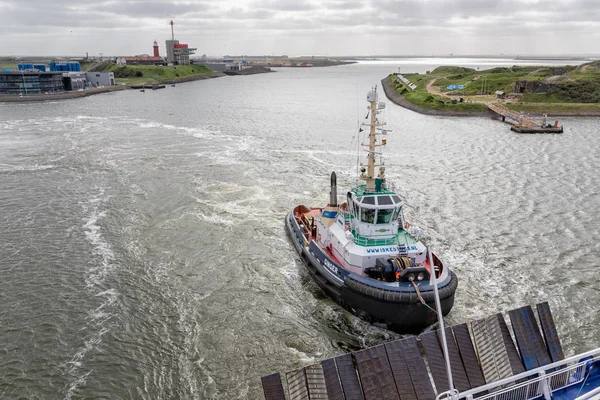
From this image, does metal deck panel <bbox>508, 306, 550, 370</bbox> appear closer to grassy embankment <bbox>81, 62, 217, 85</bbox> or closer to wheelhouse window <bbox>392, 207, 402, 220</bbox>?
wheelhouse window <bbox>392, 207, 402, 220</bbox>

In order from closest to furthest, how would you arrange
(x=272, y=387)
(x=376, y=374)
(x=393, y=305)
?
(x=272, y=387)
(x=376, y=374)
(x=393, y=305)

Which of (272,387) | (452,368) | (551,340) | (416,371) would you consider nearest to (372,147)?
(551,340)

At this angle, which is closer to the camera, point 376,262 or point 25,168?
point 376,262

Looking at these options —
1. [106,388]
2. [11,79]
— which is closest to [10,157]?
[106,388]

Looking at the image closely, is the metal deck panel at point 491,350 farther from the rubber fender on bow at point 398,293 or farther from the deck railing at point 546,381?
the rubber fender on bow at point 398,293

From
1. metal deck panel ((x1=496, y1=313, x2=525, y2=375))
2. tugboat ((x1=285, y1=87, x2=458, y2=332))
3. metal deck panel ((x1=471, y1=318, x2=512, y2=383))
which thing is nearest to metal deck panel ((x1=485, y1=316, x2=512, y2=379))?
metal deck panel ((x1=471, y1=318, x2=512, y2=383))

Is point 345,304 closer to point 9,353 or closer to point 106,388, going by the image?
point 106,388

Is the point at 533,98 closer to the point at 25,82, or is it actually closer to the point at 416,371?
the point at 416,371
